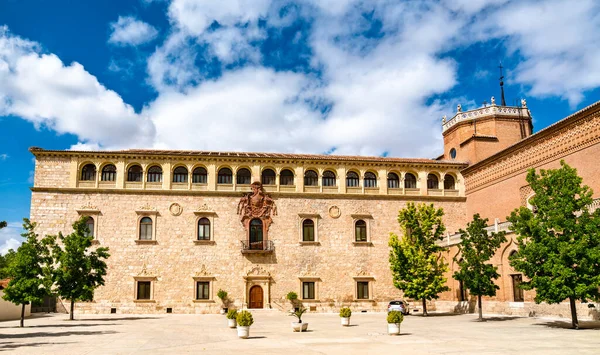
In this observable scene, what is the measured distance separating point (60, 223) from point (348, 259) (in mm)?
20910

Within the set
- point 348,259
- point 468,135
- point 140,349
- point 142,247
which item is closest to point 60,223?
point 142,247

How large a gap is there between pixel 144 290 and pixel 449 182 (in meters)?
25.3

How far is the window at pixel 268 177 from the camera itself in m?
40.3

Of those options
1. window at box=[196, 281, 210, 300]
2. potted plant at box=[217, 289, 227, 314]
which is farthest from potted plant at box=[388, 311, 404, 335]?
window at box=[196, 281, 210, 300]

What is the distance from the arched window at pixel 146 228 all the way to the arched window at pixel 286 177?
10.2 meters

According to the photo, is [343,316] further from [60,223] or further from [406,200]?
[60,223]

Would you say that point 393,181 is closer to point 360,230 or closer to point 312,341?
point 360,230

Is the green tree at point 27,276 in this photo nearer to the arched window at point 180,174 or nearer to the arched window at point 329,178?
the arched window at point 180,174

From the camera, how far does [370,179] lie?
137 feet

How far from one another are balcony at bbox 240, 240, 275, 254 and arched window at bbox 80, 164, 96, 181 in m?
11.9

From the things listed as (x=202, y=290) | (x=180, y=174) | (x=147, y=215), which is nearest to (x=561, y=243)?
(x=202, y=290)

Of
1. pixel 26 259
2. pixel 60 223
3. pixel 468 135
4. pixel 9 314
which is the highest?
pixel 468 135

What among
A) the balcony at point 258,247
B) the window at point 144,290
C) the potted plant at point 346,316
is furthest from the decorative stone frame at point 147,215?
the potted plant at point 346,316

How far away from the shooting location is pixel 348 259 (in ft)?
130
